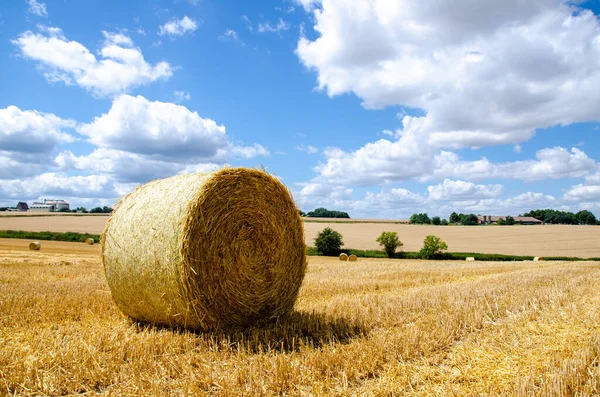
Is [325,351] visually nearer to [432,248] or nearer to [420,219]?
[432,248]

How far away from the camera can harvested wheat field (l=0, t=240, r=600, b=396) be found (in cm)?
352

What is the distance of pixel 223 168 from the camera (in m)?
5.73

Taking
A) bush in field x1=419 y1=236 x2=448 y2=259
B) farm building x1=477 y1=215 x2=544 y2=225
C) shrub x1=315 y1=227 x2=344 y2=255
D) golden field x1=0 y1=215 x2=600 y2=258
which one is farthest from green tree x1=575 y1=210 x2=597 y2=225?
shrub x1=315 y1=227 x2=344 y2=255

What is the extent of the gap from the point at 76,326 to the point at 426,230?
49209mm

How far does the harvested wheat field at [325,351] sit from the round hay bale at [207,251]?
323 millimetres

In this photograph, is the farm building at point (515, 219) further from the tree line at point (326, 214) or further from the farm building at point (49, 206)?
the farm building at point (49, 206)

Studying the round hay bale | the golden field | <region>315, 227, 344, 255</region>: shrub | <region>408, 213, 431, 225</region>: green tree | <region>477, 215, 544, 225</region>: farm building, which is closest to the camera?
the round hay bale

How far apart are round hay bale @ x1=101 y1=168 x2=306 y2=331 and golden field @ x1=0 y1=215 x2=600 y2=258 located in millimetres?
30994

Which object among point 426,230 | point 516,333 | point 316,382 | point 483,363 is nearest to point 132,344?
point 316,382

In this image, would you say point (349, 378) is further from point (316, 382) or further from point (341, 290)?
point (341, 290)

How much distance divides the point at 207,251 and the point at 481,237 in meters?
44.7

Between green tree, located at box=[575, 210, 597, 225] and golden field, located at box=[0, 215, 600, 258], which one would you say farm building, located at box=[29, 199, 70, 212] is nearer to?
golden field, located at box=[0, 215, 600, 258]

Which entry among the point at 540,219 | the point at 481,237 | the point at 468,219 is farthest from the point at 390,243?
the point at 540,219

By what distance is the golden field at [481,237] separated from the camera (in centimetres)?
3628
